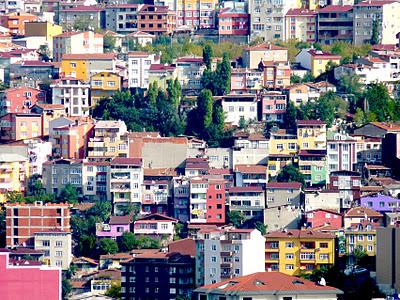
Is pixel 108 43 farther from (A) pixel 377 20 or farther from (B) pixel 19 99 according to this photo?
(A) pixel 377 20

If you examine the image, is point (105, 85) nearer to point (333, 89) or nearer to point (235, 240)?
point (333, 89)

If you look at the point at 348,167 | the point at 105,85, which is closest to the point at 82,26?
the point at 105,85

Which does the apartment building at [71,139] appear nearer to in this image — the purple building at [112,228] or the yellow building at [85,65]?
the yellow building at [85,65]

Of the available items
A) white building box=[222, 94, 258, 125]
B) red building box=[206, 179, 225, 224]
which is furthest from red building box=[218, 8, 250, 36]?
red building box=[206, 179, 225, 224]

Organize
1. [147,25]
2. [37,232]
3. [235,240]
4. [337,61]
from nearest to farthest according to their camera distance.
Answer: [235,240], [37,232], [337,61], [147,25]

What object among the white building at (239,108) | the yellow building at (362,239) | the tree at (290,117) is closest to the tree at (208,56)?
the white building at (239,108)

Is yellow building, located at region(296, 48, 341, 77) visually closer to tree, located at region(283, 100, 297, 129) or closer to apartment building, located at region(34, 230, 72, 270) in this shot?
tree, located at region(283, 100, 297, 129)
